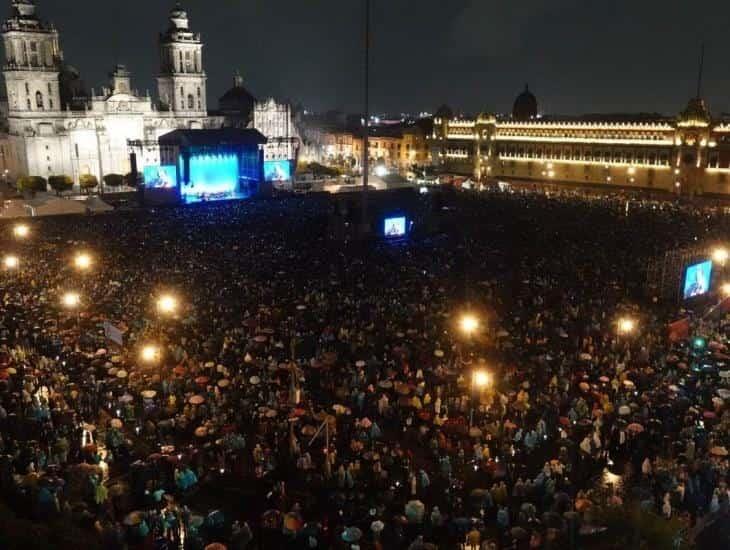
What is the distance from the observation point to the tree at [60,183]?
61594mm

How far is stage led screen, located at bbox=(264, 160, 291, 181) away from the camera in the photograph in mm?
71481

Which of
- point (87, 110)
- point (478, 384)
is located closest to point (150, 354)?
point (478, 384)

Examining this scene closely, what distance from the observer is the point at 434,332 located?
2234cm

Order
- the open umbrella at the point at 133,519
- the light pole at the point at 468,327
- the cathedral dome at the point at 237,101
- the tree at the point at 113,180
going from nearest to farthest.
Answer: the open umbrella at the point at 133,519 → the light pole at the point at 468,327 → the tree at the point at 113,180 → the cathedral dome at the point at 237,101

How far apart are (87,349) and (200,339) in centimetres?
359

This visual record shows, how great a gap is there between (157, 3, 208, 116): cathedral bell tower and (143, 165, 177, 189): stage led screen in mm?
17138

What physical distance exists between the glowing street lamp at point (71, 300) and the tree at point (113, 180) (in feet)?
143

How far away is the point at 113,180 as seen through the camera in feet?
215

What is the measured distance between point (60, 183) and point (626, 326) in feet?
185

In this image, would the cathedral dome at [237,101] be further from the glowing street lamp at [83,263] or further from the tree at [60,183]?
the glowing street lamp at [83,263]

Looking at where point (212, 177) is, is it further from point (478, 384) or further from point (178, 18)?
point (478, 384)

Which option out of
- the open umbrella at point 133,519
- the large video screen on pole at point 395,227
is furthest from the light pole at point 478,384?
the large video screen on pole at point 395,227

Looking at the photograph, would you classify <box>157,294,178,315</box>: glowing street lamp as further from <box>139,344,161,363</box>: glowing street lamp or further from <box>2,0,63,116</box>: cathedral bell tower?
<box>2,0,63,116</box>: cathedral bell tower

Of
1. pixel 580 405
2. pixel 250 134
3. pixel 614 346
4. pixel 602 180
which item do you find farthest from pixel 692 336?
pixel 602 180
